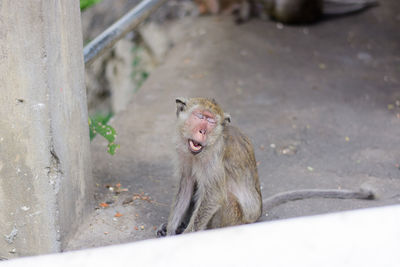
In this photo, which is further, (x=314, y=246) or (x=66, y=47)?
(x=66, y=47)

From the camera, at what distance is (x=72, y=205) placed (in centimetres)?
380

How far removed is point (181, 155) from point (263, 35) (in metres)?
5.29

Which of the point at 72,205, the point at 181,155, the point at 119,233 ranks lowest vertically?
the point at 119,233

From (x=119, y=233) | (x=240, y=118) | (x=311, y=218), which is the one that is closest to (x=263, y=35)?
(x=240, y=118)

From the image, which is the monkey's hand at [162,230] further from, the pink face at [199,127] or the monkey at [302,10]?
the monkey at [302,10]

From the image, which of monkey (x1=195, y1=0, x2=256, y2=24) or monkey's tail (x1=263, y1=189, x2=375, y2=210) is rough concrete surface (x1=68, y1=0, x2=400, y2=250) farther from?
monkey (x1=195, y1=0, x2=256, y2=24)

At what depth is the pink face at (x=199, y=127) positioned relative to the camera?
350 cm

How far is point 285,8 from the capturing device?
9.06 m

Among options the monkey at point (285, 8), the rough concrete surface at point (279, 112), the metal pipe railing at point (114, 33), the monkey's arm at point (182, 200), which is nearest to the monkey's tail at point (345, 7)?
the monkey at point (285, 8)

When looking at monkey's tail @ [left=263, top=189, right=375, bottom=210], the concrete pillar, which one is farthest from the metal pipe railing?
monkey's tail @ [left=263, top=189, right=375, bottom=210]

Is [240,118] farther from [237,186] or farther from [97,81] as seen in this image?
[97,81]

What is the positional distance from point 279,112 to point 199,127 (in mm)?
3192

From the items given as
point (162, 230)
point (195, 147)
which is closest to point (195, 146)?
point (195, 147)

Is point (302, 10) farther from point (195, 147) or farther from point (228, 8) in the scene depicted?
point (195, 147)
